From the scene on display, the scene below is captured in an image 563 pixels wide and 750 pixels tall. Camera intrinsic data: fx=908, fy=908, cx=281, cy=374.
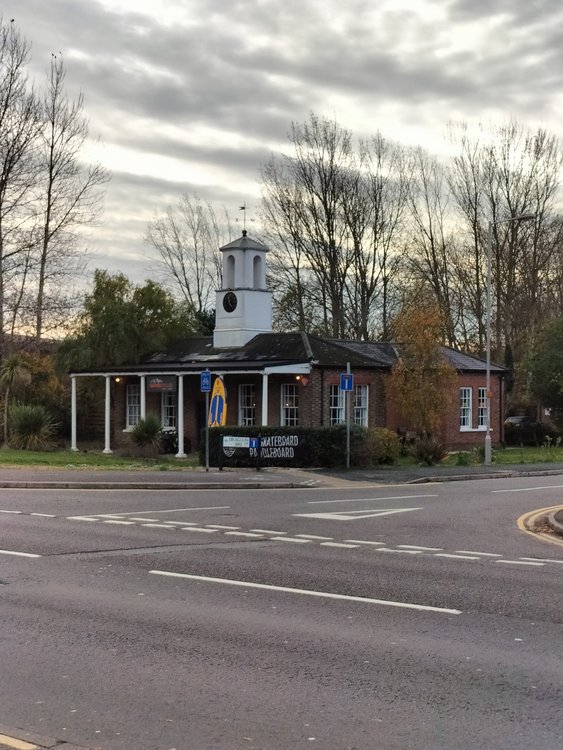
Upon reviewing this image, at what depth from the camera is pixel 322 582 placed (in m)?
9.86

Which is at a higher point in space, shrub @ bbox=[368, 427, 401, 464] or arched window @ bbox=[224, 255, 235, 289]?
arched window @ bbox=[224, 255, 235, 289]

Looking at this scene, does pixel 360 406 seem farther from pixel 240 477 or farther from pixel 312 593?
pixel 312 593

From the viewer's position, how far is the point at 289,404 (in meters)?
34.5

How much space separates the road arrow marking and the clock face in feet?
69.7

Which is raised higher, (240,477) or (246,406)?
(246,406)

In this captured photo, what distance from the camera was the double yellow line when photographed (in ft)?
46.0

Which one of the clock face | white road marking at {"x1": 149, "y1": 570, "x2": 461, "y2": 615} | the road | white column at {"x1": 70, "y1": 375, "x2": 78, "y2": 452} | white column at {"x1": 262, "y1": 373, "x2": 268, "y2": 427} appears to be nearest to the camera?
the road

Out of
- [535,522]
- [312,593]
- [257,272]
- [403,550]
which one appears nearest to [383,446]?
[257,272]

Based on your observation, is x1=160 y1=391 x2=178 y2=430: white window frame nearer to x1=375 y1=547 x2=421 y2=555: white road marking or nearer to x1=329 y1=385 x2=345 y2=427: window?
x1=329 y1=385 x2=345 y2=427: window

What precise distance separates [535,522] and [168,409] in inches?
957

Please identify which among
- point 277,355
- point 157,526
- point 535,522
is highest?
point 277,355

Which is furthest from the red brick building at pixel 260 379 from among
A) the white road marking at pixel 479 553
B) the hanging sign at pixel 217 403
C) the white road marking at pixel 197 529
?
the white road marking at pixel 479 553

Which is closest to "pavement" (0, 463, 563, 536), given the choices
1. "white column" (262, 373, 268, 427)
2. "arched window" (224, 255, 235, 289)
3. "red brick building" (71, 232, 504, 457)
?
"white column" (262, 373, 268, 427)

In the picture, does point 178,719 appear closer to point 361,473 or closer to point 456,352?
point 361,473
